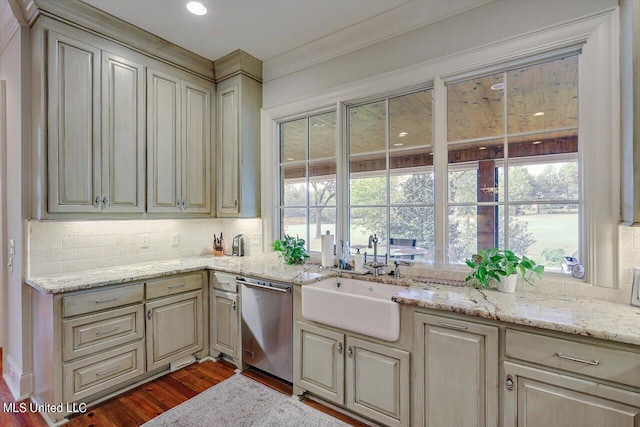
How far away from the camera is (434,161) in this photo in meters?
2.38

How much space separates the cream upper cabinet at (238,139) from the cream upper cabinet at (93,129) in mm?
779

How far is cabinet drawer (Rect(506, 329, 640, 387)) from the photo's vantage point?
1.32m

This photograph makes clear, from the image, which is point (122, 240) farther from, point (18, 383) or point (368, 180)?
point (368, 180)

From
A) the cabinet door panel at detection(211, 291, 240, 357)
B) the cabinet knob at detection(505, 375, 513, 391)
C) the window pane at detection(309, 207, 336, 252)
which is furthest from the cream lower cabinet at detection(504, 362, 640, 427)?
the cabinet door panel at detection(211, 291, 240, 357)

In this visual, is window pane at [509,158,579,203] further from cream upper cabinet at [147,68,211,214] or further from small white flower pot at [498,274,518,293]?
cream upper cabinet at [147,68,211,214]

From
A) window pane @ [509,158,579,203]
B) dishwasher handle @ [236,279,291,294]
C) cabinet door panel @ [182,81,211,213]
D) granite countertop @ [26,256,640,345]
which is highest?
cabinet door panel @ [182,81,211,213]

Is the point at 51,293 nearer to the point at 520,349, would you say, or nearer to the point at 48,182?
the point at 48,182

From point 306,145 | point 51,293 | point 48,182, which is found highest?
point 306,145

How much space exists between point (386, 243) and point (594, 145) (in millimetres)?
1478

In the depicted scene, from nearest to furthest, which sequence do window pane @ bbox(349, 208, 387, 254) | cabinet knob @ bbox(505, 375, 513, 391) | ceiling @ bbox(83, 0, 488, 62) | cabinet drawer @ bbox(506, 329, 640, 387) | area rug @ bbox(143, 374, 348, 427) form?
cabinet drawer @ bbox(506, 329, 640, 387) < cabinet knob @ bbox(505, 375, 513, 391) < area rug @ bbox(143, 374, 348, 427) < ceiling @ bbox(83, 0, 488, 62) < window pane @ bbox(349, 208, 387, 254)

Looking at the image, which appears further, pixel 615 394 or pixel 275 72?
pixel 275 72

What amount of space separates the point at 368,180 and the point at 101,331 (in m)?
2.36

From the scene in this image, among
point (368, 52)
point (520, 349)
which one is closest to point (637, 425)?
point (520, 349)

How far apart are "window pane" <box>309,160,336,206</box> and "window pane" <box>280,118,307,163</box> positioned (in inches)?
8.5
